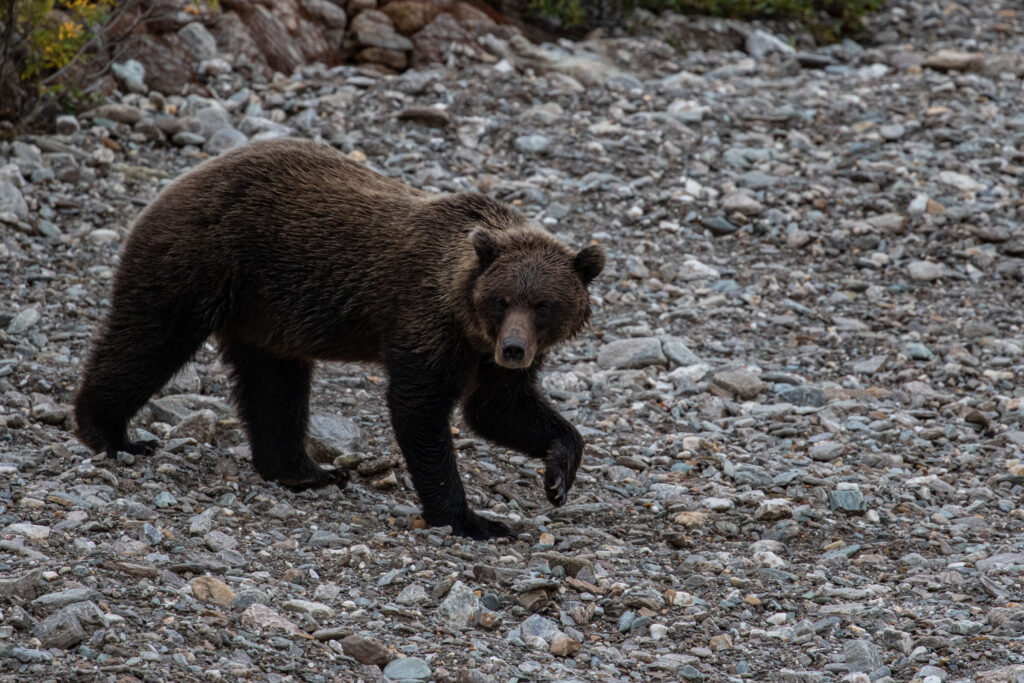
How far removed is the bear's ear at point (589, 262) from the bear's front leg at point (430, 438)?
36.8 inches

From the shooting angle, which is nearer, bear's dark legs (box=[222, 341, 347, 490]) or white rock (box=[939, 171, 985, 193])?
bear's dark legs (box=[222, 341, 347, 490])

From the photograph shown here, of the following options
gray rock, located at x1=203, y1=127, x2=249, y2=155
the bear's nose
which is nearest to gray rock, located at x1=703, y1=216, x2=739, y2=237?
gray rock, located at x1=203, y1=127, x2=249, y2=155

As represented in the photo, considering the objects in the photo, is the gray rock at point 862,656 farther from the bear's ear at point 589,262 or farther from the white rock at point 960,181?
the white rock at point 960,181

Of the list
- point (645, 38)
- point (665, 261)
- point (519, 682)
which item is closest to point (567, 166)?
point (665, 261)

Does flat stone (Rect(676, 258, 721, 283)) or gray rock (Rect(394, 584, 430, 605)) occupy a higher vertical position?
flat stone (Rect(676, 258, 721, 283))

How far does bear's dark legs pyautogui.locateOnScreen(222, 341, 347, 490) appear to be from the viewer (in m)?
7.16

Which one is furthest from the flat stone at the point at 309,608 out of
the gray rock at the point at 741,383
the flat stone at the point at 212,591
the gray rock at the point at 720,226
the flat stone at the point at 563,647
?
the gray rock at the point at 720,226

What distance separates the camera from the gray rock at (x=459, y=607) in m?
5.46

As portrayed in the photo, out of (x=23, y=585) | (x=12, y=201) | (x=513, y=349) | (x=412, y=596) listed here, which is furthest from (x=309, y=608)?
(x=12, y=201)

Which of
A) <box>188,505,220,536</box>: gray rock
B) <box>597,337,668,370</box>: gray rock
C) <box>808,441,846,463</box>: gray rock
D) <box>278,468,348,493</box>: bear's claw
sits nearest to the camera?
<box>188,505,220,536</box>: gray rock

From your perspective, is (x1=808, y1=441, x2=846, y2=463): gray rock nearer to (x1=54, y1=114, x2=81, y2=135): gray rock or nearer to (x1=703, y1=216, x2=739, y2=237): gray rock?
(x1=703, y1=216, x2=739, y2=237): gray rock

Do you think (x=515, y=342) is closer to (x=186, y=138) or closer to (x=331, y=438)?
(x=331, y=438)

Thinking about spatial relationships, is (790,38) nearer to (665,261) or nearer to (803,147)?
(803,147)

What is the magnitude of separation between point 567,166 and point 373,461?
5503 mm
